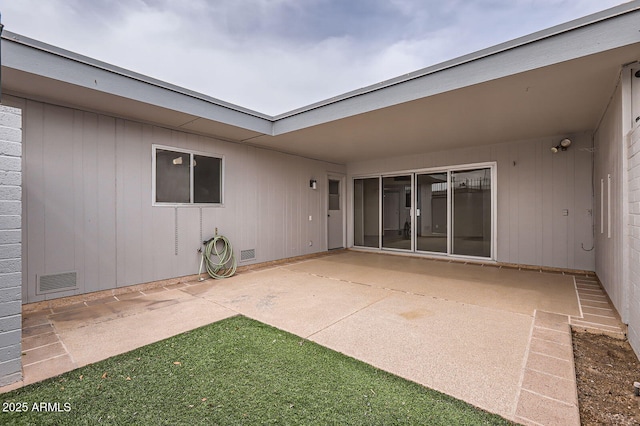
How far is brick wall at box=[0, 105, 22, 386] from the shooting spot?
189 cm

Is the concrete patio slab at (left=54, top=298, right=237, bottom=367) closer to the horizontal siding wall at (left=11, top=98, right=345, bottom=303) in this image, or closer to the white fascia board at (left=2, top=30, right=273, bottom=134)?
the horizontal siding wall at (left=11, top=98, right=345, bottom=303)

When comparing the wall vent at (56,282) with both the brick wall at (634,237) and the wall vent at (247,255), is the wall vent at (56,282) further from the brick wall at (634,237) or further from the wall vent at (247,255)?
the brick wall at (634,237)

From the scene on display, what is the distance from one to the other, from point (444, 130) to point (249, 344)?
443cm

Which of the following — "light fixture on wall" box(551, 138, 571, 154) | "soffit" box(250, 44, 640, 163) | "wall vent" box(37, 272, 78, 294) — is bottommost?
"wall vent" box(37, 272, 78, 294)

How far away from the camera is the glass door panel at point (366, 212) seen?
7867 mm

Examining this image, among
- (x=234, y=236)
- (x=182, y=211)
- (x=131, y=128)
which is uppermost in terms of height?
(x=131, y=128)

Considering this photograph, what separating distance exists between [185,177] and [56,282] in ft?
7.12

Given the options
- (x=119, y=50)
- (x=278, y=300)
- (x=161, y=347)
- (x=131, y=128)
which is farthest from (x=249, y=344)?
(x=119, y=50)

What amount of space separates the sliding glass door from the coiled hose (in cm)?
404

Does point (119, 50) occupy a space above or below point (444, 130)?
above

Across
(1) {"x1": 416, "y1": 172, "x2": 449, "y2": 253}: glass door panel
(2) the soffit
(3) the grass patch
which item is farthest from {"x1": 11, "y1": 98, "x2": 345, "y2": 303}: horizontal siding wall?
(1) {"x1": 416, "y1": 172, "x2": 449, "y2": 253}: glass door panel

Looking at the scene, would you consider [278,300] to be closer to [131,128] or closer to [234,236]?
[234,236]

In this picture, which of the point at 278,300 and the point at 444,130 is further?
the point at 444,130

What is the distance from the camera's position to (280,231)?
641 centimetres
